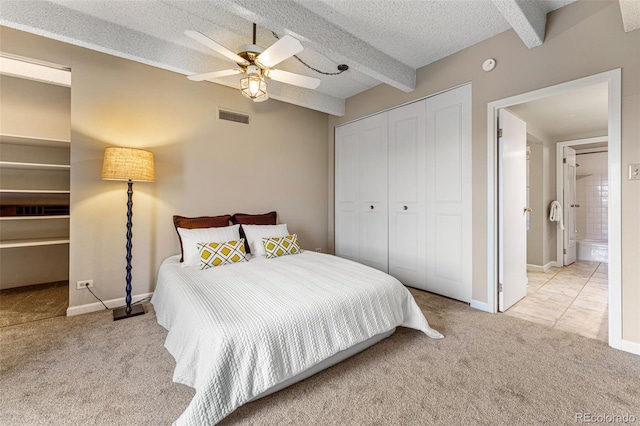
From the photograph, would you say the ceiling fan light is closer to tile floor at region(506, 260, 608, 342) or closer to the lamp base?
the lamp base

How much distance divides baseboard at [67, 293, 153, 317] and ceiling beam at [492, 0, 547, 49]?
4.19m

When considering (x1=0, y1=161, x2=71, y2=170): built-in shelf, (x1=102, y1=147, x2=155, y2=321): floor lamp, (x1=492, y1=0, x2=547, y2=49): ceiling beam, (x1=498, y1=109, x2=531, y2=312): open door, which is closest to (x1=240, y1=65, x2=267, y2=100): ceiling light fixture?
(x1=102, y1=147, x2=155, y2=321): floor lamp

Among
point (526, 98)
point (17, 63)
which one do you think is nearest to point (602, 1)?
point (526, 98)

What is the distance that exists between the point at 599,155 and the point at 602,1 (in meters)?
4.93

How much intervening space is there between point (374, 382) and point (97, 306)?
9.29 feet

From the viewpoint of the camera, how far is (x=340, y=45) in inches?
99.1

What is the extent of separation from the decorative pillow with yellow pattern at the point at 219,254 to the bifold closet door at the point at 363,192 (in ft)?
6.38

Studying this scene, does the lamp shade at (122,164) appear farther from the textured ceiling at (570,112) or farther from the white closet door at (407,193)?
the textured ceiling at (570,112)

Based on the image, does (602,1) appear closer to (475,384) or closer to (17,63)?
(475,384)

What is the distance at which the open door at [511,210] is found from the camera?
2713mm

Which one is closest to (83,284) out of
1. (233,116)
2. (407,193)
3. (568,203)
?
(233,116)

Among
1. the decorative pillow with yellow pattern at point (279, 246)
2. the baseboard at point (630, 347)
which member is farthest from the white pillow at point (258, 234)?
the baseboard at point (630, 347)

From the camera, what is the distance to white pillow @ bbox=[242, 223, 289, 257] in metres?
3.19

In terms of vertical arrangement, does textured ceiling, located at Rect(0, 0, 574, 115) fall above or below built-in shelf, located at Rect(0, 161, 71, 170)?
above
